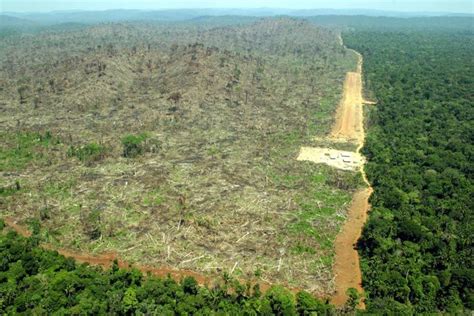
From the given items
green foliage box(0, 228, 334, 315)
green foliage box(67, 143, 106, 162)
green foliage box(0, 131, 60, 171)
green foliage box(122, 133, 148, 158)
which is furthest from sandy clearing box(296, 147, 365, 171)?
green foliage box(0, 131, 60, 171)

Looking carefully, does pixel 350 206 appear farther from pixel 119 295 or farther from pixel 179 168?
pixel 119 295

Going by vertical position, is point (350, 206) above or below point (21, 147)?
below

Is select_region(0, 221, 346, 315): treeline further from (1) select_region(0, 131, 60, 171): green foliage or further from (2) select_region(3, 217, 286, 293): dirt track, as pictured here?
(1) select_region(0, 131, 60, 171): green foliage

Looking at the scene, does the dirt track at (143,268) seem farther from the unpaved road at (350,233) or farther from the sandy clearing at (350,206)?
the sandy clearing at (350,206)

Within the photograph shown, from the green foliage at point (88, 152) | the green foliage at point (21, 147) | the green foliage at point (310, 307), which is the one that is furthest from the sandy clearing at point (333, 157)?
the green foliage at point (21, 147)

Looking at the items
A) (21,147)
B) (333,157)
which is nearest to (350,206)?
(333,157)

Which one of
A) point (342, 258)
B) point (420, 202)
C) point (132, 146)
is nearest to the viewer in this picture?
point (342, 258)

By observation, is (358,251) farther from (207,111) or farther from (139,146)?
(207,111)
